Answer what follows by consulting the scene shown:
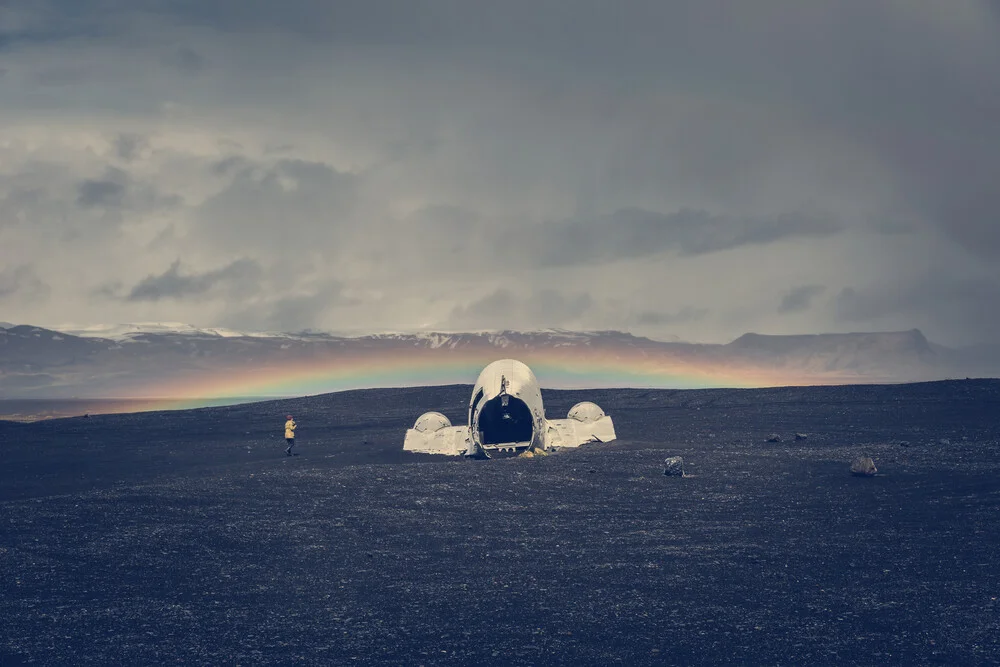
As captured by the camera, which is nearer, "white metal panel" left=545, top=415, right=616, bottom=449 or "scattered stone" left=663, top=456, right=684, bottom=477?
"scattered stone" left=663, top=456, right=684, bottom=477

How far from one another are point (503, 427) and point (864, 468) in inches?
709

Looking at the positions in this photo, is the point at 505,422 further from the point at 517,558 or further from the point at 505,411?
the point at 517,558

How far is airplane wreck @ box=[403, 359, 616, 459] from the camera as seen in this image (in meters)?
40.4

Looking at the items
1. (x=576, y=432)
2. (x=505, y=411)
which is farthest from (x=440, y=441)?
(x=576, y=432)

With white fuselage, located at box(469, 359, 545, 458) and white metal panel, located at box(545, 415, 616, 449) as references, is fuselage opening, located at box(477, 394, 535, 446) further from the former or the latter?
white metal panel, located at box(545, 415, 616, 449)

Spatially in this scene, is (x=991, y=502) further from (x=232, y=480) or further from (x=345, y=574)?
(x=232, y=480)

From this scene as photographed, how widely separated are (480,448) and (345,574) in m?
20.6

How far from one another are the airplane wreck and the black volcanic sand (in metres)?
2.50

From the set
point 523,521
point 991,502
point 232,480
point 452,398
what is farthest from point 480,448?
point 452,398

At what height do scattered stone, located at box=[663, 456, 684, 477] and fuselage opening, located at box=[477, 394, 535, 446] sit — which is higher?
fuselage opening, located at box=[477, 394, 535, 446]

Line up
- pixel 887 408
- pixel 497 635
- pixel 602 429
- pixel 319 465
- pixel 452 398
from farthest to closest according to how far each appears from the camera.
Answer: pixel 452 398
pixel 887 408
pixel 602 429
pixel 319 465
pixel 497 635

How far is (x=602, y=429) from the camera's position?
149 ft

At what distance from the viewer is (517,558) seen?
1980 centimetres

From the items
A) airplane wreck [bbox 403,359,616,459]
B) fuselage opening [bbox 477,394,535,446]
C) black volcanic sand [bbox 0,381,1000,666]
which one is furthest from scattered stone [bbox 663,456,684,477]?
fuselage opening [bbox 477,394,535,446]
